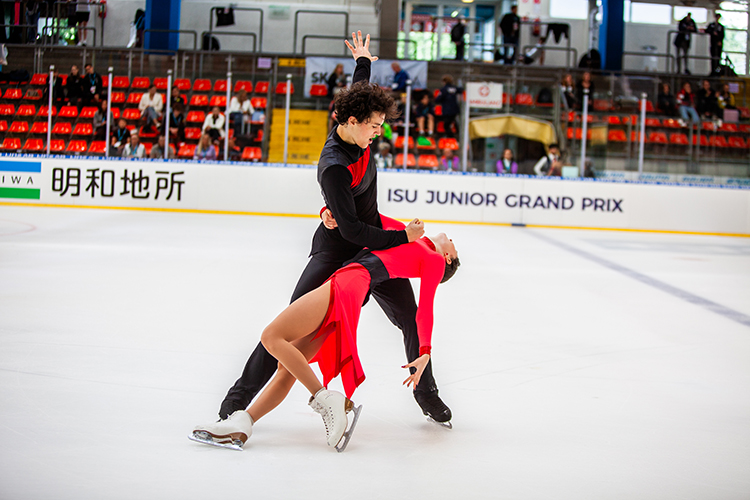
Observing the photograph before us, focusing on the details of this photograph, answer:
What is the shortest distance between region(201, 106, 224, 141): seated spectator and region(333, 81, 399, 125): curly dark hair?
1035 centimetres

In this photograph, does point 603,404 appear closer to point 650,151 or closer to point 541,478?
point 541,478

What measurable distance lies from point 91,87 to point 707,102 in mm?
10949

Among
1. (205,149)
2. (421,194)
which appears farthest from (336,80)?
(421,194)

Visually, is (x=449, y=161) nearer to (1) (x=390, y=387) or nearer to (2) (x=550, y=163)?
(2) (x=550, y=163)

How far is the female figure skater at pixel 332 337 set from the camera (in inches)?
100

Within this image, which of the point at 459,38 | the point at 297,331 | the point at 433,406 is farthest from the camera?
the point at 459,38

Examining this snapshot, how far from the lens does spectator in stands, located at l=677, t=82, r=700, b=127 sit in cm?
1248

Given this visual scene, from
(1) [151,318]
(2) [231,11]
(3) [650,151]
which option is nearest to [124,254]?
(1) [151,318]

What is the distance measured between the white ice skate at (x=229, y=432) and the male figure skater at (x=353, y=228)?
0.07 meters

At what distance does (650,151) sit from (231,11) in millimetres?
11599

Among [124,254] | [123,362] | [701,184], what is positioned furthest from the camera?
[701,184]

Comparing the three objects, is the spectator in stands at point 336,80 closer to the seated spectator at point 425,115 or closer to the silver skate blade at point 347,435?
the seated spectator at point 425,115

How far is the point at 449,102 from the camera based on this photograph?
1272cm

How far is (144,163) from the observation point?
1259 centimetres
